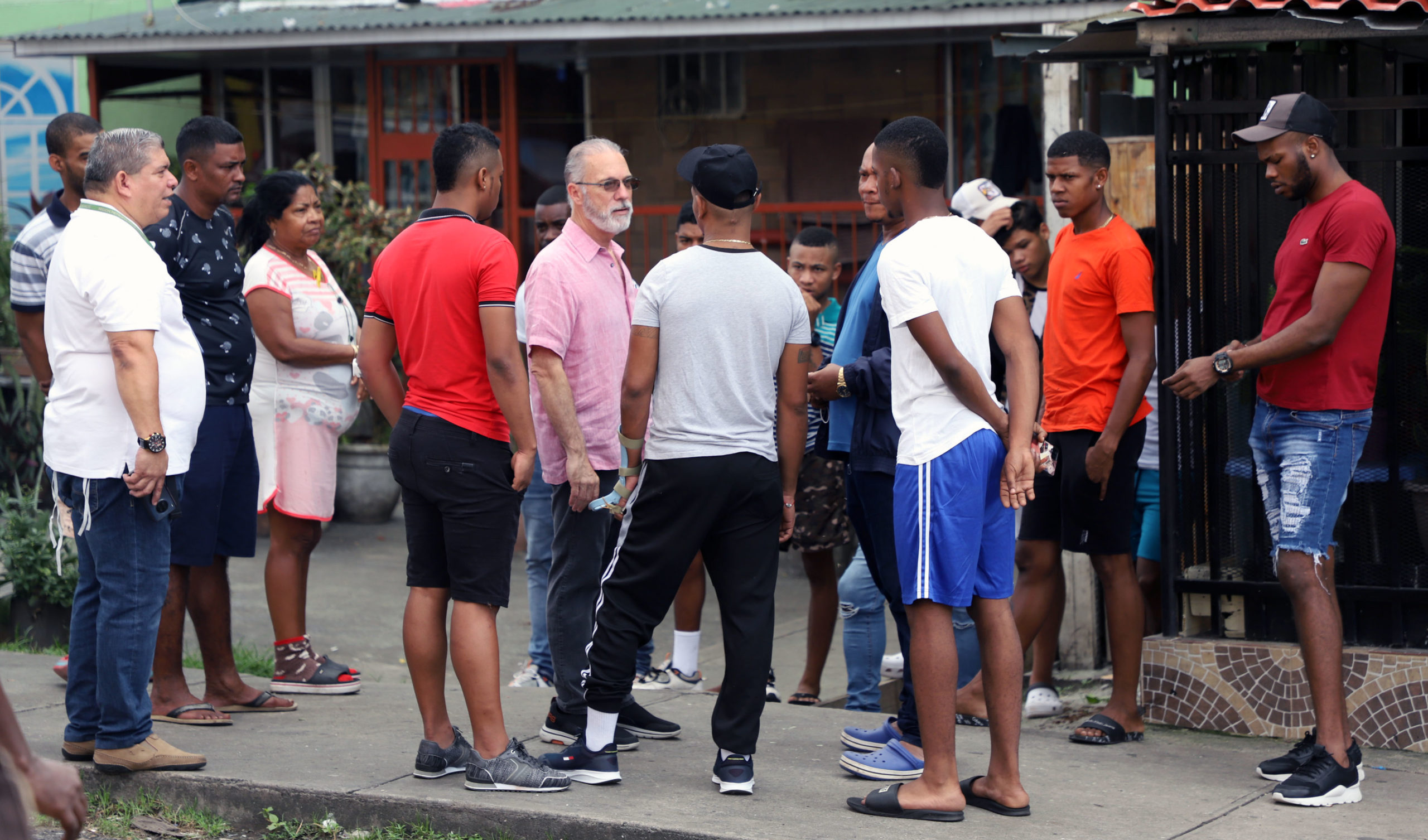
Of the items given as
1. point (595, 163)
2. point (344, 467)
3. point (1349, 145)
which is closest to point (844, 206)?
point (344, 467)

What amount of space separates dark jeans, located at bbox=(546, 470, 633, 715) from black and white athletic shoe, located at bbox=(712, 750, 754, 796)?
1.95 ft

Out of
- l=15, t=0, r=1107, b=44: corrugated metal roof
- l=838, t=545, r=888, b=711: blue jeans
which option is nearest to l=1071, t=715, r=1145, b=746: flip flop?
l=838, t=545, r=888, b=711: blue jeans

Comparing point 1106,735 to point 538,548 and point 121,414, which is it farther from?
point 121,414

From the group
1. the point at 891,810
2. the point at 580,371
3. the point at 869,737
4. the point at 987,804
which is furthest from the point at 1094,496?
the point at 580,371

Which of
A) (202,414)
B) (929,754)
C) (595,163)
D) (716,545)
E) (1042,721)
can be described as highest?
(595,163)

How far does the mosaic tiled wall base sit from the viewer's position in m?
4.93

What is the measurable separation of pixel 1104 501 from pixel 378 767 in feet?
8.58

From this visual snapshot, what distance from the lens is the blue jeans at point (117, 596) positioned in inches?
176

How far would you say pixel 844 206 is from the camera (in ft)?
32.3

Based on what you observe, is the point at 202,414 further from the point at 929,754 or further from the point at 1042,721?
the point at 1042,721

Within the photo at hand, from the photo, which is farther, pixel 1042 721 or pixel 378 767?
pixel 1042 721

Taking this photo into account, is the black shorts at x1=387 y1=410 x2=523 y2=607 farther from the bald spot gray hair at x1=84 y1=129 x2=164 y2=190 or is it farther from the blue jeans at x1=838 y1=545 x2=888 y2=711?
the blue jeans at x1=838 y1=545 x2=888 y2=711

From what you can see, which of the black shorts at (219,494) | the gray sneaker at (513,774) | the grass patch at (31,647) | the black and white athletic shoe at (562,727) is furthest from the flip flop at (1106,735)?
the grass patch at (31,647)

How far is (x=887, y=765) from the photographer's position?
4574 millimetres
